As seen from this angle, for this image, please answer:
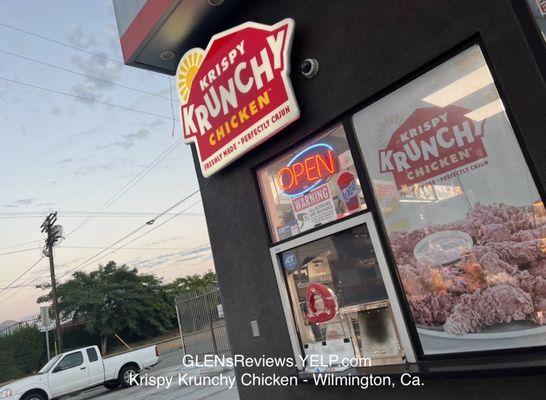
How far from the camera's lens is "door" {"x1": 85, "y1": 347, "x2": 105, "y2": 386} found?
12.8 meters

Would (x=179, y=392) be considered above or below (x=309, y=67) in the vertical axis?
below

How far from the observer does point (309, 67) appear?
14.7ft

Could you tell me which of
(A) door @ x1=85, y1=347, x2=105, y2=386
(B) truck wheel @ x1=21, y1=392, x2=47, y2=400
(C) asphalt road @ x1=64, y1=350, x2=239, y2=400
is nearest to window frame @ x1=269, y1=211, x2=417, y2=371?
(C) asphalt road @ x1=64, y1=350, x2=239, y2=400

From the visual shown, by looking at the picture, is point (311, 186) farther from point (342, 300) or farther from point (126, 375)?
point (126, 375)

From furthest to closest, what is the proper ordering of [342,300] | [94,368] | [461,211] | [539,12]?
[94,368] → [342,300] → [461,211] → [539,12]

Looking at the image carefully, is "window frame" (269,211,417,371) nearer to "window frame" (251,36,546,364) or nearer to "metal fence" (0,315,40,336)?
"window frame" (251,36,546,364)

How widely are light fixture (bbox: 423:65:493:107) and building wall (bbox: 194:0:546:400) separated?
0.39 feet

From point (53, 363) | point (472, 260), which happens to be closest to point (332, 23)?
point (472, 260)

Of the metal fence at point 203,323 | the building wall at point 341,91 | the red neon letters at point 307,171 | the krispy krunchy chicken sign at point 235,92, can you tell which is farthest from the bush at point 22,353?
the red neon letters at point 307,171

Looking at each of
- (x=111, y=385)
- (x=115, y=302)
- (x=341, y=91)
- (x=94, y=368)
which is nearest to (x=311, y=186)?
(x=341, y=91)

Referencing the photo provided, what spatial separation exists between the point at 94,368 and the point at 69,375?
761 millimetres

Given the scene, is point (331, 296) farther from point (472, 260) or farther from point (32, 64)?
point (32, 64)

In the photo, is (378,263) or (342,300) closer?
(378,263)

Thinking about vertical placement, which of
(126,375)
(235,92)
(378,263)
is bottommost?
(126,375)
